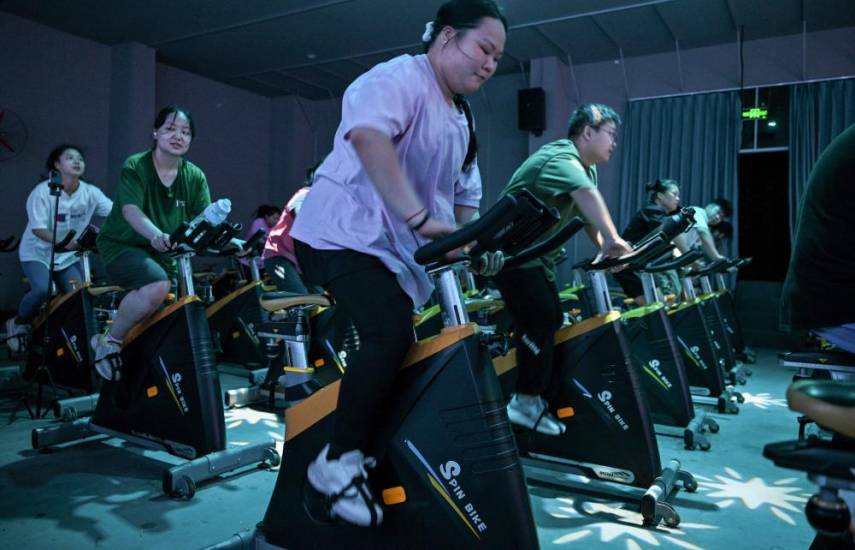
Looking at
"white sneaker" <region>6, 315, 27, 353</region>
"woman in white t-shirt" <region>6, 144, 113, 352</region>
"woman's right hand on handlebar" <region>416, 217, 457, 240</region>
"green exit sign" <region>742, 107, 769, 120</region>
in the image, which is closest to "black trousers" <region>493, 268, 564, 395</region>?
"woman's right hand on handlebar" <region>416, 217, 457, 240</region>

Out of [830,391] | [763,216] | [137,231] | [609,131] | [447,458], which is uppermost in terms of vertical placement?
[763,216]

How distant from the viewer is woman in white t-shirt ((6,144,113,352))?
3824 mm

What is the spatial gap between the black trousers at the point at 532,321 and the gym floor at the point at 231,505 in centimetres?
44

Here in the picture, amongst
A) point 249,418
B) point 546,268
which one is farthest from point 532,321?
point 249,418

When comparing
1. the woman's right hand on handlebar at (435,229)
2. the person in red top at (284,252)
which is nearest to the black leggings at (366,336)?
the woman's right hand on handlebar at (435,229)

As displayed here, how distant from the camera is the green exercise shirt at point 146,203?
2.63m

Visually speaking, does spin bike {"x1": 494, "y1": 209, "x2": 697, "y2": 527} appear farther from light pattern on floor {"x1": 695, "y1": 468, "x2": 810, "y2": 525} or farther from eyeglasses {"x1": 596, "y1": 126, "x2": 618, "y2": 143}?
eyeglasses {"x1": 596, "y1": 126, "x2": 618, "y2": 143}

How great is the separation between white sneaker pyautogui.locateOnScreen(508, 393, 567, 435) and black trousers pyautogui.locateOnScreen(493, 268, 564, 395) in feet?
0.11

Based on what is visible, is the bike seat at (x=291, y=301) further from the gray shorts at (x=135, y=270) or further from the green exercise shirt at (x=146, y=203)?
the green exercise shirt at (x=146, y=203)

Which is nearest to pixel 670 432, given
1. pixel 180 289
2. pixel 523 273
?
pixel 523 273

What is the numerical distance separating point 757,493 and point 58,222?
4022 mm

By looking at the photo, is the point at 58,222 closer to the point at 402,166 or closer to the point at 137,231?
the point at 137,231

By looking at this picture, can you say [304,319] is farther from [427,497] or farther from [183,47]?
[183,47]

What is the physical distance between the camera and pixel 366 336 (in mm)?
1428
